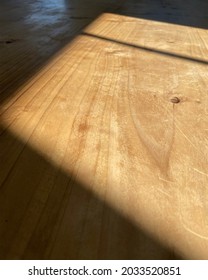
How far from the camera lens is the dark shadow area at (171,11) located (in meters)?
0.84

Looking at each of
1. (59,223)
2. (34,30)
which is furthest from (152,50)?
(59,223)

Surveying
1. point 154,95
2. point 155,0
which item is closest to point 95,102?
point 154,95

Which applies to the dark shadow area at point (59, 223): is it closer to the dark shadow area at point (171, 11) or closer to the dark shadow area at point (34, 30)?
the dark shadow area at point (34, 30)

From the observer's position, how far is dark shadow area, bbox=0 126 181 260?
0.22m

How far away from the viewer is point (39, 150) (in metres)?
0.31

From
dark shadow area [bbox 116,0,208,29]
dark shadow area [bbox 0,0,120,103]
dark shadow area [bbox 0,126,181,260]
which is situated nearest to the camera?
dark shadow area [bbox 0,126,181,260]

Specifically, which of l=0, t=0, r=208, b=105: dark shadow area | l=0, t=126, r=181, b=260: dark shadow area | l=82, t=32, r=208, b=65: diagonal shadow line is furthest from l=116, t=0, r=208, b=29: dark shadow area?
l=0, t=126, r=181, b=260: dark shadow area

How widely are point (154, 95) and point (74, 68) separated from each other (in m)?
0.16

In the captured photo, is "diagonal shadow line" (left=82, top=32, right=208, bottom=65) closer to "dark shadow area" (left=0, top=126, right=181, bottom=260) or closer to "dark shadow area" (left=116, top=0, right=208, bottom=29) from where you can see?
"dark shadow area" (left=116, top=0, right=208, bottom=29)

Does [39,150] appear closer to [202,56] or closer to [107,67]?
[107,67]

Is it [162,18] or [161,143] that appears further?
[162,18]

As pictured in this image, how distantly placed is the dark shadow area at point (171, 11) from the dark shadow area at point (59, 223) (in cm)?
66

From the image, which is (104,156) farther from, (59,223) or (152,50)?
(152,50)
